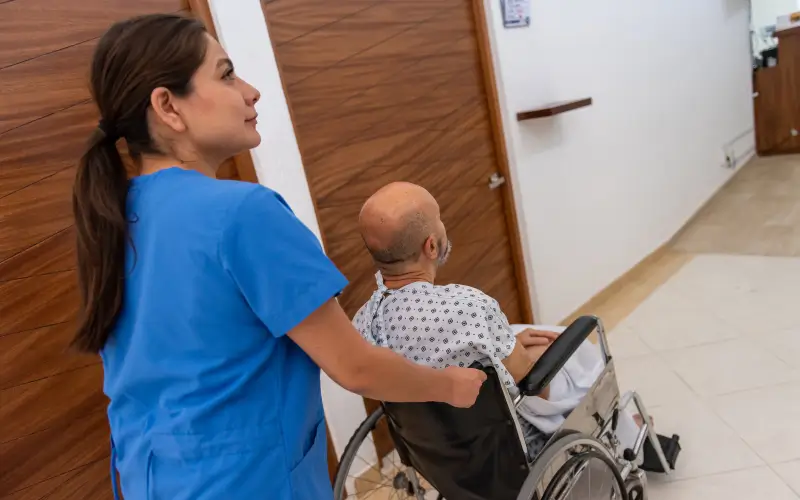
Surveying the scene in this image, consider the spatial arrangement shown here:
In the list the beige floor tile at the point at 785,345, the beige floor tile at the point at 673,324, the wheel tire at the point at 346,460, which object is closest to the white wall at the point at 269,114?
the wheel tire at the point at 346,460

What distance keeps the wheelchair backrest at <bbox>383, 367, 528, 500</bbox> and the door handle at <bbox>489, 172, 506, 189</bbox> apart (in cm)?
150

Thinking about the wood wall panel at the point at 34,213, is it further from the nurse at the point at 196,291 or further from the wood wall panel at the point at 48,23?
the nurse at the point at 196,291

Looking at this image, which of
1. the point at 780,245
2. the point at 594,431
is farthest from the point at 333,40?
the point at 780,245

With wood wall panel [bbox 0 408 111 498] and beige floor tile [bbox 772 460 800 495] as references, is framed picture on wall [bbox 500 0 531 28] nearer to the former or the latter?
beige floor tile [bbox 772 460 800 495]

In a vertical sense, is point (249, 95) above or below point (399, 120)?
above

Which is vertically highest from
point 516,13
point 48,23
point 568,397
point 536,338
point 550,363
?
point 48,23

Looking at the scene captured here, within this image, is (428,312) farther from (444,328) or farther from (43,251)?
(43,251)

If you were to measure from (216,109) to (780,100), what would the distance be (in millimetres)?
5557

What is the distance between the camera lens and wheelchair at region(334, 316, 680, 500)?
3.76 feet

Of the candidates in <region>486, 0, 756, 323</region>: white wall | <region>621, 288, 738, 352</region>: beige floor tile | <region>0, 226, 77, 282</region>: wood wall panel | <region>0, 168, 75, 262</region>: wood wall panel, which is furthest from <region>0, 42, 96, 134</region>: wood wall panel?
<region>621, 288, 738, 352</region>: beige floor tile

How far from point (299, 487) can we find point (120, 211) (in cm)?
48

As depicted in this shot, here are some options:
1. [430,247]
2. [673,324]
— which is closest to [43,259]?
[430,247]

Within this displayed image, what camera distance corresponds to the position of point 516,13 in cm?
257

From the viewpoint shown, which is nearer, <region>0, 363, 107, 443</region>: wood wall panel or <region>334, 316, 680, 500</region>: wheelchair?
<region>334, 316, 680, 500</region>: wheelchair
